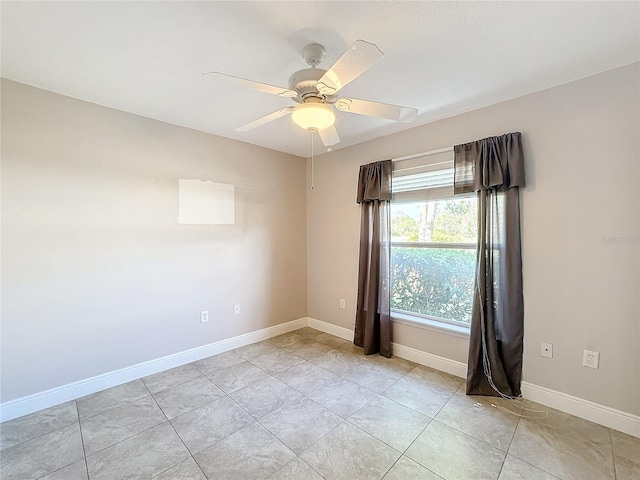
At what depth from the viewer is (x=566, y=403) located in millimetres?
2051

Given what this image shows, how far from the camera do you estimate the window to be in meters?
2.62

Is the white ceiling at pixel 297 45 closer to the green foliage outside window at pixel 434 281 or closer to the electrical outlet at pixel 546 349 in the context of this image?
the green foliage outside window at pixel 434 281

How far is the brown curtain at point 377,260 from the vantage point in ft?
9.89

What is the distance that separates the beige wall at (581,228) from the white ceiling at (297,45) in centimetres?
17

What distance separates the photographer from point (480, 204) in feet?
7.76

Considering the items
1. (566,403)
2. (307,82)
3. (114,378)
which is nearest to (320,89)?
(307,82)

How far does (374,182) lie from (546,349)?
2.09 meters

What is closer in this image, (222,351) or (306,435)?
(306,435)

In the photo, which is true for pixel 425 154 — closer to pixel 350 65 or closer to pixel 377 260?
pixel 377 260

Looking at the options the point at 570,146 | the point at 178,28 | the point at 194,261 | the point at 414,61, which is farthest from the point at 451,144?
the point at 194,261

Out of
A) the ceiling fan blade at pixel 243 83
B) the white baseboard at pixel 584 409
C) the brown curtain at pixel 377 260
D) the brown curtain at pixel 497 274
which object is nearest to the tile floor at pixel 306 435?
the white baseboard at pixel 584 409

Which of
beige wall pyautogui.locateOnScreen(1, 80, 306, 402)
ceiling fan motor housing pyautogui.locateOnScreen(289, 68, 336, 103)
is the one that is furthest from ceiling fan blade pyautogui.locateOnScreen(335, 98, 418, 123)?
beige wall pyautogui.locateOnScreen(1, 80, 306, 402)

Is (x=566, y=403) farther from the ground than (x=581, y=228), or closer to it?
closer to it

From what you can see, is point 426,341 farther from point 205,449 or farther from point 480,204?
point 205,449
